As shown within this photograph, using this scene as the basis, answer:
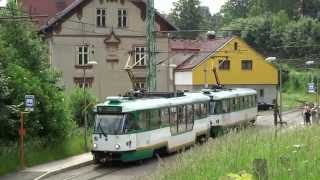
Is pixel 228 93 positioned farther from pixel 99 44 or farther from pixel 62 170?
pixel 62 170

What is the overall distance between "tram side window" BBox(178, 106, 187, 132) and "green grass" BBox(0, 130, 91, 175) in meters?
4.14

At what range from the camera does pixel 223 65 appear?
7069 centimetres

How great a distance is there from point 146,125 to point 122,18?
103 feet

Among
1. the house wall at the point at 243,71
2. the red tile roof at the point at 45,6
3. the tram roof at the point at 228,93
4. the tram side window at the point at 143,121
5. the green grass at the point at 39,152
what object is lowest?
the green grass at the point at 39,152

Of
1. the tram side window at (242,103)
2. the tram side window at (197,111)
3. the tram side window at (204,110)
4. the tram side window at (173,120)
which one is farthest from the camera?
the tram side window at (242,103)

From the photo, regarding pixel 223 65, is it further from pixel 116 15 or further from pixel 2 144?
pixel 2 144

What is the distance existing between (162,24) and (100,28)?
5.12 m

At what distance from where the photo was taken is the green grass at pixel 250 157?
981 cm

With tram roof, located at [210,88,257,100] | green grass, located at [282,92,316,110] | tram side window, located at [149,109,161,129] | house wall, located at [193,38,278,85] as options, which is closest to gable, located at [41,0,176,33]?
house wall, located at [193,38,278,85]

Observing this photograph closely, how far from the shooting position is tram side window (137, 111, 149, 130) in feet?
89.1

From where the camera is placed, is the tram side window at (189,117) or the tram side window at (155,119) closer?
the tram side window at (155,119)

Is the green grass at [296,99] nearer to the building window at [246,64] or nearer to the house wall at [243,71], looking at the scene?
the house wall at [243,71]

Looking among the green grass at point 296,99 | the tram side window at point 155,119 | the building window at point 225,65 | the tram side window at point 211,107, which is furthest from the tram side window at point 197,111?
the green grass at point 296,99

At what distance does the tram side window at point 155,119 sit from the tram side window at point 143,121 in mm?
317
